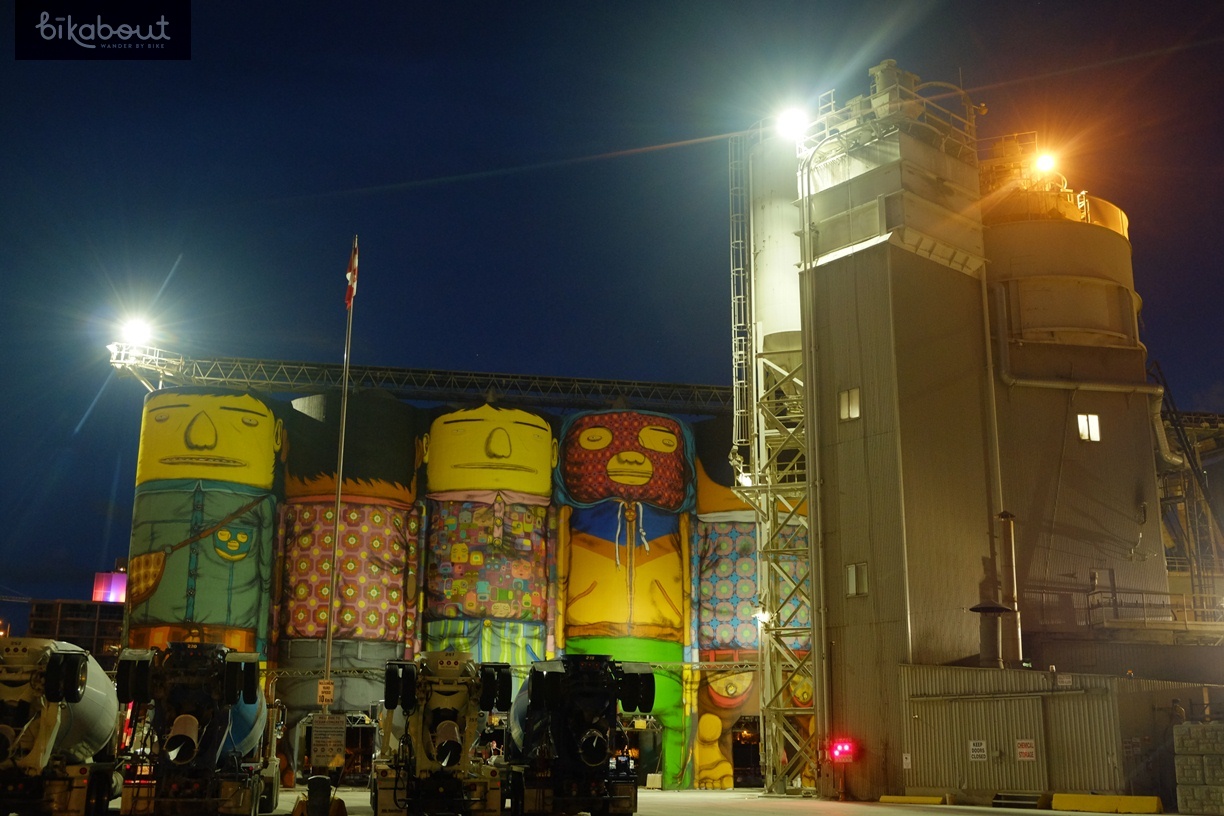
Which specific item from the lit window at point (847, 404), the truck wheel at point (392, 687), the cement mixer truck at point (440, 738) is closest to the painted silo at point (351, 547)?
the lit window at point (847, 404)

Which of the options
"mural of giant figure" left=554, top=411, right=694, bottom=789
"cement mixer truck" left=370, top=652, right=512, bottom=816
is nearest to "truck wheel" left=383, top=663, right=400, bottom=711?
"cement mixer truck" left=370, top=652, right=512, bottom=816

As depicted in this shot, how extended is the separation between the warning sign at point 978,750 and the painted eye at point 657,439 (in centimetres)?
2881

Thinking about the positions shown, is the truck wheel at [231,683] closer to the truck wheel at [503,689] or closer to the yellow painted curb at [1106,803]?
the truck wheel at [503,689]

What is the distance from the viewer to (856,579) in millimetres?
43062

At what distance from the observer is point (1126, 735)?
114ft

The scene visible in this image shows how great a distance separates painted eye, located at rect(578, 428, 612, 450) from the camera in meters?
64.0

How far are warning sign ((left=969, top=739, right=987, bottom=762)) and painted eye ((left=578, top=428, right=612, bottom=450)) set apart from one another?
97.0 feet

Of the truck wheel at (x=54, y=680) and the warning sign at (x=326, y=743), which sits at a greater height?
the truck wheel at (x=54, y=680)

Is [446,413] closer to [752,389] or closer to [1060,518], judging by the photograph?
[752,389]

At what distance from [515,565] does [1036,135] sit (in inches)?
1234

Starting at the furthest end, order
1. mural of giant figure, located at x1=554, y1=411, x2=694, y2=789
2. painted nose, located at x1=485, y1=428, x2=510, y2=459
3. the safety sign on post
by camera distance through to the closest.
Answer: painted nose, located at x1=485, y1=428, x2=510, y2=459 < mural of giant figure, located at x1=554, y1=411, x2=694, y2=789 < the safety sign on post

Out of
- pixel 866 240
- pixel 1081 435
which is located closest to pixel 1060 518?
pixel 1081 435

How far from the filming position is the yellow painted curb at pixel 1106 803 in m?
32.7

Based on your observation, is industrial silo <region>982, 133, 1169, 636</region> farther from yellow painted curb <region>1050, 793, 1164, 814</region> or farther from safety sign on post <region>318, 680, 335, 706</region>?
safety sign on post <region>318, 680, 335, 706</region>
